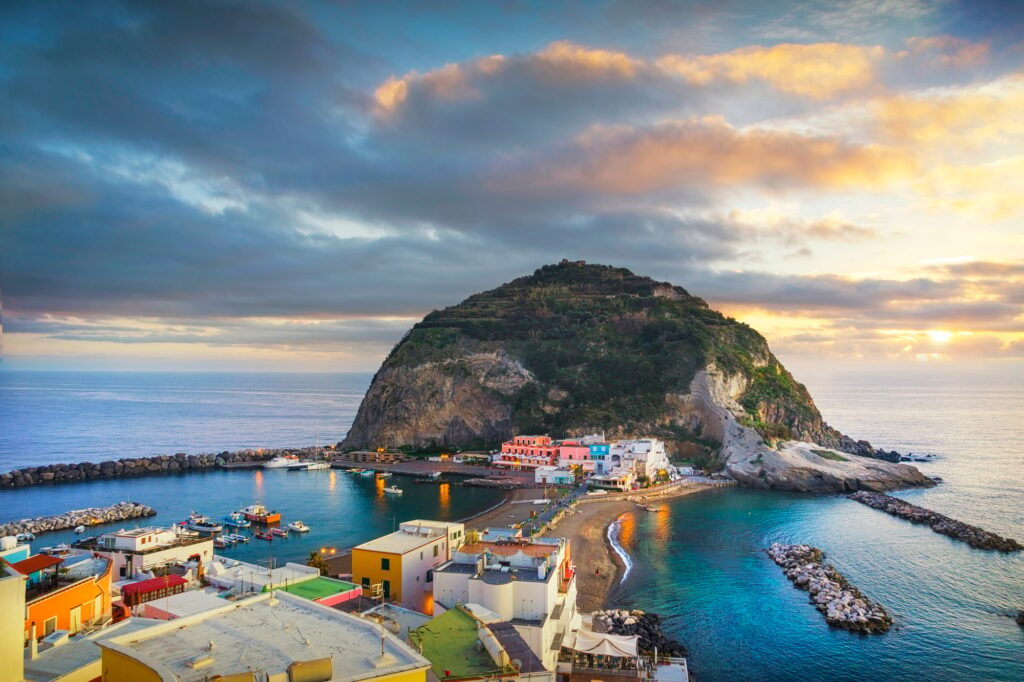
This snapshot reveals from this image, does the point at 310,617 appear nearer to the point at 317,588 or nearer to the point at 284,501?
the point at 317,588

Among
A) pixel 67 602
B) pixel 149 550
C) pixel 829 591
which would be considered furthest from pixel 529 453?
pixel 67 602

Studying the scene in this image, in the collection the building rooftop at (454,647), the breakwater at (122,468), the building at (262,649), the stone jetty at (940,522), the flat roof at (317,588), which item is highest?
the building at (262,649)

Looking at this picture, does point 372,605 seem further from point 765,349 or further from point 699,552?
point 765,349

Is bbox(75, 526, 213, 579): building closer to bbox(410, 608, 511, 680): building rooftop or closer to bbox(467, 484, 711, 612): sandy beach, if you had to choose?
bbox(410, 608, 511, 680): building rooftop

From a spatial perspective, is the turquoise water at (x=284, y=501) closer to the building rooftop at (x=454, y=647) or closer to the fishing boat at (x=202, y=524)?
the fishing boat at (x=202, y=524)

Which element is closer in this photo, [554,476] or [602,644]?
[602,644]

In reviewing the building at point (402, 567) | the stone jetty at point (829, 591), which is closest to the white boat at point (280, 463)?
the building at point (402, 567)
